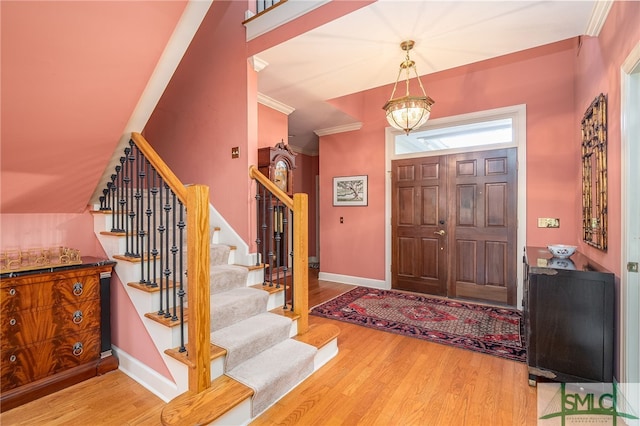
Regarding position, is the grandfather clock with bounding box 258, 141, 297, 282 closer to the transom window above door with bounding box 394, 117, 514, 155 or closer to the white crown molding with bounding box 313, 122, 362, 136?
the white crown molding with bounding box 313, 122, 362, 136

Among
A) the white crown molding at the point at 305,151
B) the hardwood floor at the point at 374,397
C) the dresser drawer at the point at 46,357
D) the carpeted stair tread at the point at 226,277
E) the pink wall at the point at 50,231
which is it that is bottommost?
the hardwood floor at the point at 374,397

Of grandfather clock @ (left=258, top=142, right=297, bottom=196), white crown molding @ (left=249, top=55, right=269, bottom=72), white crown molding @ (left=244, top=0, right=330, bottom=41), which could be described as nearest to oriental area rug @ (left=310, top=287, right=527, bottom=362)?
grandfather clock @ (left=258, top=142, right=297, bottom=196)

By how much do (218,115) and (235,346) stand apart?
2.40 metres

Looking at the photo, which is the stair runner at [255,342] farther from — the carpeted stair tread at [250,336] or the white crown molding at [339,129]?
the white crown molding at [339,129]

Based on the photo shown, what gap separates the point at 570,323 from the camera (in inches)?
79.4

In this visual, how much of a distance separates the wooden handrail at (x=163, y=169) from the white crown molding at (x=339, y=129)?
3.36 meters

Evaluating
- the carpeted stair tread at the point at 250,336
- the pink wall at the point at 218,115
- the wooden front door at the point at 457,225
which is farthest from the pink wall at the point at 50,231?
the wooden front door at the point at 457,225

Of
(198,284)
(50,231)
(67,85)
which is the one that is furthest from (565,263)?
(50,231)

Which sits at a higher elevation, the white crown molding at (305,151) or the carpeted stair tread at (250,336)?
the white crown molding at (305,151)

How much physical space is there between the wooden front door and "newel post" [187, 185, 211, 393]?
3374 mm

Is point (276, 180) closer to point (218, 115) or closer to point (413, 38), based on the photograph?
point (218, 115)

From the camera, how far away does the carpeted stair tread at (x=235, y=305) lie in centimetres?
222

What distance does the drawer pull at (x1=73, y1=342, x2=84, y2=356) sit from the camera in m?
2.22

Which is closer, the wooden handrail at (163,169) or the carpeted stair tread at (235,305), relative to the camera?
the wooden handrail at (163,169)
